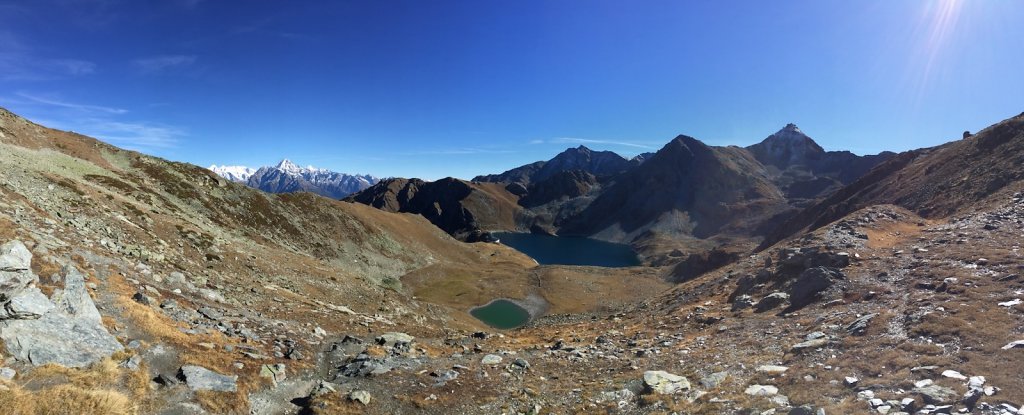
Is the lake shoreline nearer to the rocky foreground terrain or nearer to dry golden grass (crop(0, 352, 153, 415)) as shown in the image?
the rocky foreground terrain

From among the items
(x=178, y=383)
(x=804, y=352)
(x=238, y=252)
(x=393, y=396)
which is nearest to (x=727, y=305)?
(x=804, y=352)

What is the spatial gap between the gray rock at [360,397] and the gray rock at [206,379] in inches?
194

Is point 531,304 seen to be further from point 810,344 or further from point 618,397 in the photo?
point 810,344

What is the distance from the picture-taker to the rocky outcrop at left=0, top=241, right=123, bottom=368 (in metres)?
15.7

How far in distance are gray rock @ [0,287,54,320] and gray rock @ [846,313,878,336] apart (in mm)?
37186

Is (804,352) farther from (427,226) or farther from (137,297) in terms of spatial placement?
(427,226)

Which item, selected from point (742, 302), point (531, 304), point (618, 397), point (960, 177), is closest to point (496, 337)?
point (618, 397)

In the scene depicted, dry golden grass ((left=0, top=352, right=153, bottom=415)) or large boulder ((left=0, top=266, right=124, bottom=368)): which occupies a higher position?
large boulder ((left=0, top=266, right=124, bottom=368))

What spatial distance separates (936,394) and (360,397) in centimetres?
2271

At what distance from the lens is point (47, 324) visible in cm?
1703

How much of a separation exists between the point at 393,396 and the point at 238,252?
37557 millimetres

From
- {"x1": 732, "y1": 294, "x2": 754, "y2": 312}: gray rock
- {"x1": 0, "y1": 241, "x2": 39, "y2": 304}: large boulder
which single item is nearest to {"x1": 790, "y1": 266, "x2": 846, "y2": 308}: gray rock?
{"x1": 732, "y1": 294, "x2": 754, "y2": 312}: gray rock

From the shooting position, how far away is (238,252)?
49.1m

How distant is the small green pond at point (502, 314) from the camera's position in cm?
8481
